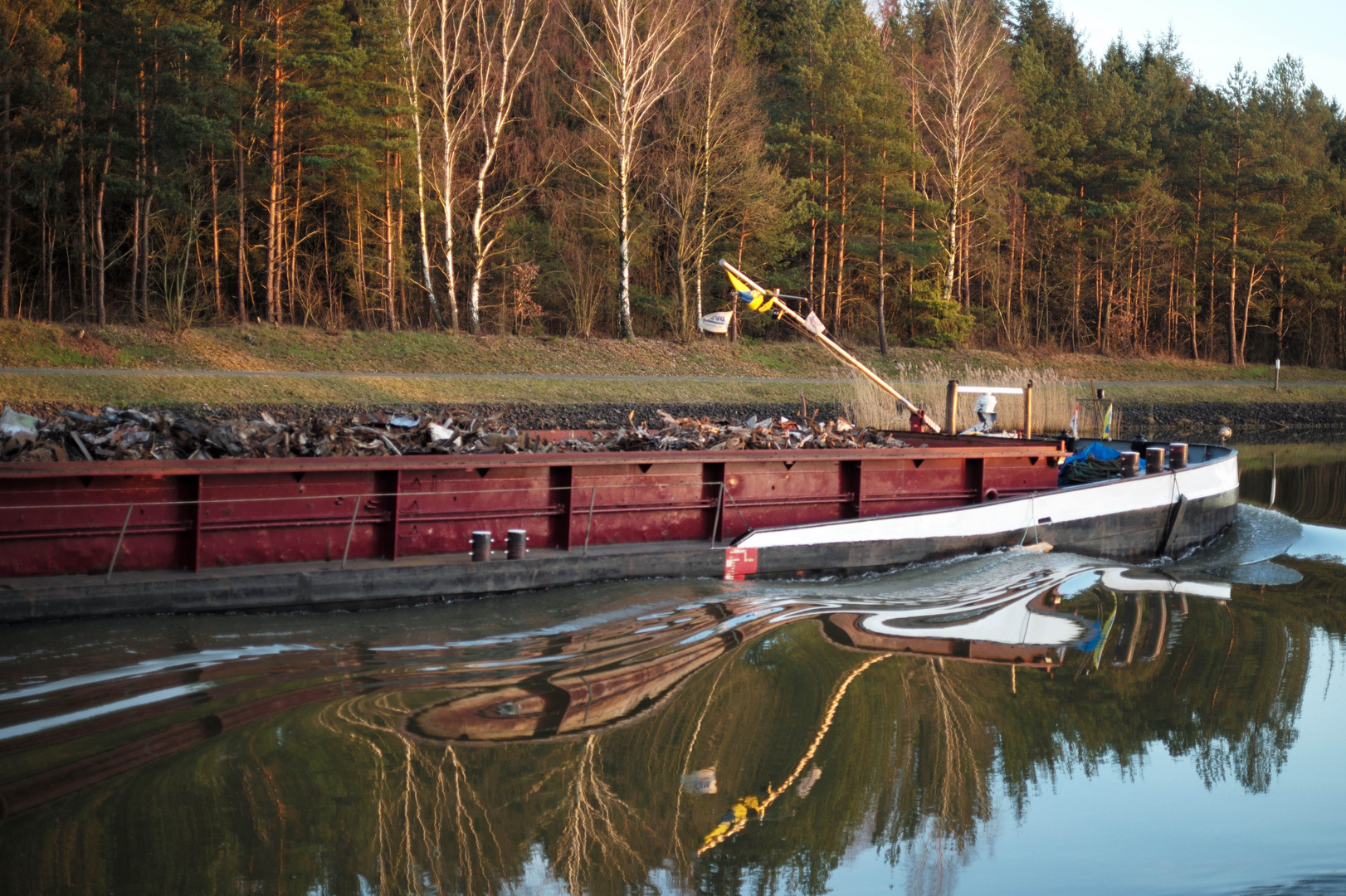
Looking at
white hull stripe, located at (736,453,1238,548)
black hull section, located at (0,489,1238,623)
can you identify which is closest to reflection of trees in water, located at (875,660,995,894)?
black hull section, located at (0,489,1238,623)

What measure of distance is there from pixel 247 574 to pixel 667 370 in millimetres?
26073

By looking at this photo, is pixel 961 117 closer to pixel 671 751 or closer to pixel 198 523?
pixel 198 523

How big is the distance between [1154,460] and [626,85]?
969 inches

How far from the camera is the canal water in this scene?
4.84 metres

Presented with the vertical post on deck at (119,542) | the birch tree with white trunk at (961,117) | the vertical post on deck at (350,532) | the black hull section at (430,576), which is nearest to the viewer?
the black hull section at (430,576)

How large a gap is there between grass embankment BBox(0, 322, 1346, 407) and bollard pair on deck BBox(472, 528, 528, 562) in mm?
15813

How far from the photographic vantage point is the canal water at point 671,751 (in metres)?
4.84

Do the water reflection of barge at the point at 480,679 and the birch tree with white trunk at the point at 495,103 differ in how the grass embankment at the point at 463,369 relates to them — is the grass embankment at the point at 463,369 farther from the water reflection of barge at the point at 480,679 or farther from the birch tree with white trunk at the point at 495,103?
the water reflection of barge at the point at 480,679

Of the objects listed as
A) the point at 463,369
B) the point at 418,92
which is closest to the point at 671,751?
the point at 463,369

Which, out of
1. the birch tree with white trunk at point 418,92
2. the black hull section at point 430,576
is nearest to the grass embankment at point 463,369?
the birch tree with white trunk at point 418,92

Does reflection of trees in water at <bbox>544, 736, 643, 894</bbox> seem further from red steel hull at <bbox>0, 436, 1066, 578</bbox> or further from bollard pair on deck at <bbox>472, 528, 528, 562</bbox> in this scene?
red steel hull at <bbox>0, 436, 1066, 578</bbox>

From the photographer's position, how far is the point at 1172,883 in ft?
16.0

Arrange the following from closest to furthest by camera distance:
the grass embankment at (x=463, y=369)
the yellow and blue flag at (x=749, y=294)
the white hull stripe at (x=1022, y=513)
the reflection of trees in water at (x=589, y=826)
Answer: the reflection of trees in water at (x=589, y=826)
the white hull stripe at (x=1022, y=513)
the yellow and blue flag at (x=749, y=294)
the grass embankment at (x=463, y=369)

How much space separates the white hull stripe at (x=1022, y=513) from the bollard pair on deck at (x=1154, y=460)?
221 mm
